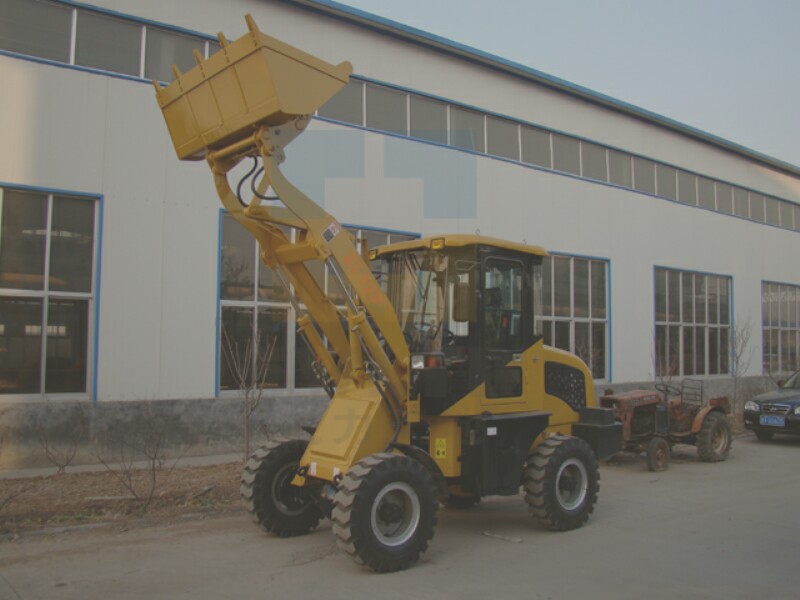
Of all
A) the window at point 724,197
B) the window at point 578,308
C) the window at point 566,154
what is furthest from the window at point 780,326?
the window at point 566,154

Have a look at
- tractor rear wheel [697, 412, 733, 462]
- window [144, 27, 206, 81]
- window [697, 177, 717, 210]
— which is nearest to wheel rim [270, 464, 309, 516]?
tractor rear wheel [697, 412, 733, 462]

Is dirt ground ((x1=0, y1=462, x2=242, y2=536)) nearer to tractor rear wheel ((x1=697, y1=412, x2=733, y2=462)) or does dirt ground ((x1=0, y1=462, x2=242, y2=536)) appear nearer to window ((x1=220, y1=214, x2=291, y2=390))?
window ((x1=220, y1=214, x2=291, y2=390))

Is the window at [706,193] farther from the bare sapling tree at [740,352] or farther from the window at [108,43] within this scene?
the window at [108,43]

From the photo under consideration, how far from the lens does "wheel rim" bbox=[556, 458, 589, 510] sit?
733cm

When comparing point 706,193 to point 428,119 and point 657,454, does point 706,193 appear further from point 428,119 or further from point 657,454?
point 657,454

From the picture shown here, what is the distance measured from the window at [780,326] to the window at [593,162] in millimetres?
10190

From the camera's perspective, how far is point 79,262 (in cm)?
1116

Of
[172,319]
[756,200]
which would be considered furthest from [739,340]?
[172,319]

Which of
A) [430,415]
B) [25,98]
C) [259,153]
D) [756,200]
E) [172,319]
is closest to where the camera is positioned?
[259,153]

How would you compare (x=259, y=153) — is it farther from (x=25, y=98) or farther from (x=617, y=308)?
(x=617, y=308)

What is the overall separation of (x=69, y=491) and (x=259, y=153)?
5.52 m

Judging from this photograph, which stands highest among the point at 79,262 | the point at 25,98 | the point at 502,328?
the point at 25,98

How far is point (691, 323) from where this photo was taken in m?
22.2

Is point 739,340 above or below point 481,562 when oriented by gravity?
above
